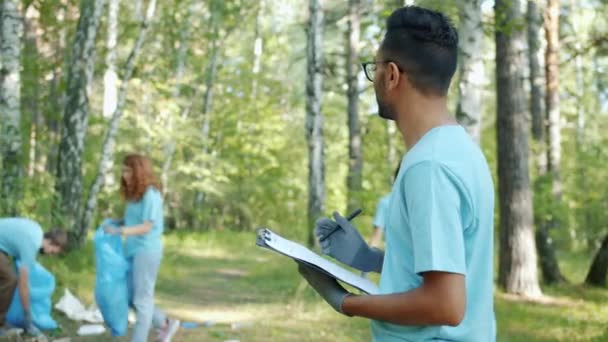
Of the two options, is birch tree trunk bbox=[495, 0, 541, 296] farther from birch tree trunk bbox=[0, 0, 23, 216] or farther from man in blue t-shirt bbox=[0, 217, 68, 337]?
birch tree trunk bbox=[0, 0, 23, 216]

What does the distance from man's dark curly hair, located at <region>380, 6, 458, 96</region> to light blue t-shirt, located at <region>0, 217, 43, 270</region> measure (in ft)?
21.7

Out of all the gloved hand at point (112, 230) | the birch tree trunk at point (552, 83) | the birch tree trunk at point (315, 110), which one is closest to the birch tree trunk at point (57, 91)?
the birch tree trunk at point (315, 110)

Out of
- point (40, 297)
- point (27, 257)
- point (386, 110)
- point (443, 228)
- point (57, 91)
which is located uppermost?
point (57, 91)

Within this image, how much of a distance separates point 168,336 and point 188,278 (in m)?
6.85

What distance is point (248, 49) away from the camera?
4256cm

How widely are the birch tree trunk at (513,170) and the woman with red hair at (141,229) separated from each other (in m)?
6.14

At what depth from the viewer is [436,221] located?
193 cm

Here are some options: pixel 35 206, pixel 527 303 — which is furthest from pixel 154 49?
pixel 527 303

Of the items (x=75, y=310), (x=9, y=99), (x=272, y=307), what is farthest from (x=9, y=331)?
(x=272, y=307)

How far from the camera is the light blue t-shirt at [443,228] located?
6.33 ft

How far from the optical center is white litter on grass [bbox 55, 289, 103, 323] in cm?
965

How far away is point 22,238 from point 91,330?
154 cm

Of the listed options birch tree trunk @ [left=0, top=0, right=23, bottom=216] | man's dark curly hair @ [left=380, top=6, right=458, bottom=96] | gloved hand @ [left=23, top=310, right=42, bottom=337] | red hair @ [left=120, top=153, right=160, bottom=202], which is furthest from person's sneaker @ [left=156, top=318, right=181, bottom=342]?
man's dark curly hair @ [left=380, top=6, right=458, bottom=96]

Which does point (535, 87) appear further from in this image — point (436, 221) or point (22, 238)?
point (436, 221)
